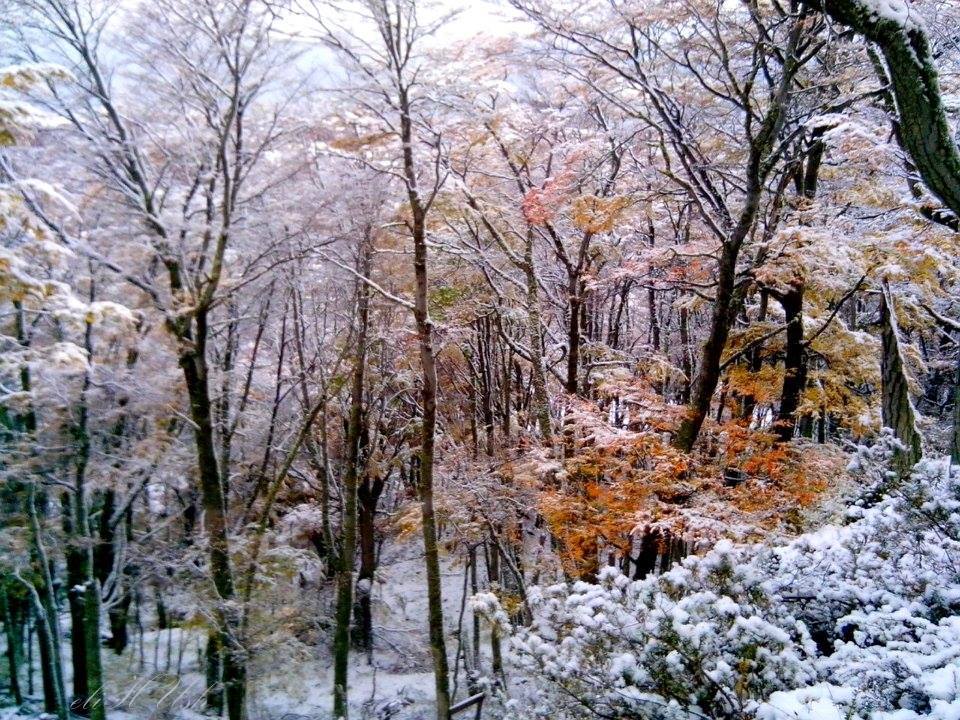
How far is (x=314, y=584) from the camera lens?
16328 mm

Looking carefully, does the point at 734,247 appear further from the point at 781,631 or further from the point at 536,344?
the point at 781,631

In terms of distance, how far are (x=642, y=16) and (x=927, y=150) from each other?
553 centimetres

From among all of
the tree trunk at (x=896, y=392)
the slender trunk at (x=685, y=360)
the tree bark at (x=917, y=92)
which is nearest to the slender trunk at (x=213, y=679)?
the slender trunk at (x=685, y=360)

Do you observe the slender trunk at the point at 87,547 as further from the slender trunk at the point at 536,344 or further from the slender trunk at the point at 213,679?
the slender trunk at the point at 536,344

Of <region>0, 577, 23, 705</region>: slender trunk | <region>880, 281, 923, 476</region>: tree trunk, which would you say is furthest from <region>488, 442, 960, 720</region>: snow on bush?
<region>0, 577, 23, 705</region>: slender trunk

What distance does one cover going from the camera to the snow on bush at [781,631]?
2.62 meters

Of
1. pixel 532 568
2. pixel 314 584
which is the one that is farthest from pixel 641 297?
pixel 314 584

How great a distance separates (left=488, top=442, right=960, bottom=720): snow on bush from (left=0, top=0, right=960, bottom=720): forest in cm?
3

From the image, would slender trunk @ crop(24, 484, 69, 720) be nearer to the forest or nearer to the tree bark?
the forest

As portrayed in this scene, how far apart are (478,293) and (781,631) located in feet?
35.2

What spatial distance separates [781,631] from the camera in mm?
3020

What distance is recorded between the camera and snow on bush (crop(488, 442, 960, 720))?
2.62 meters

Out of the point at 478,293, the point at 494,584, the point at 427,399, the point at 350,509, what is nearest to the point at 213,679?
the point at 350,509

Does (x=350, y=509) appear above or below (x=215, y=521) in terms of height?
below
